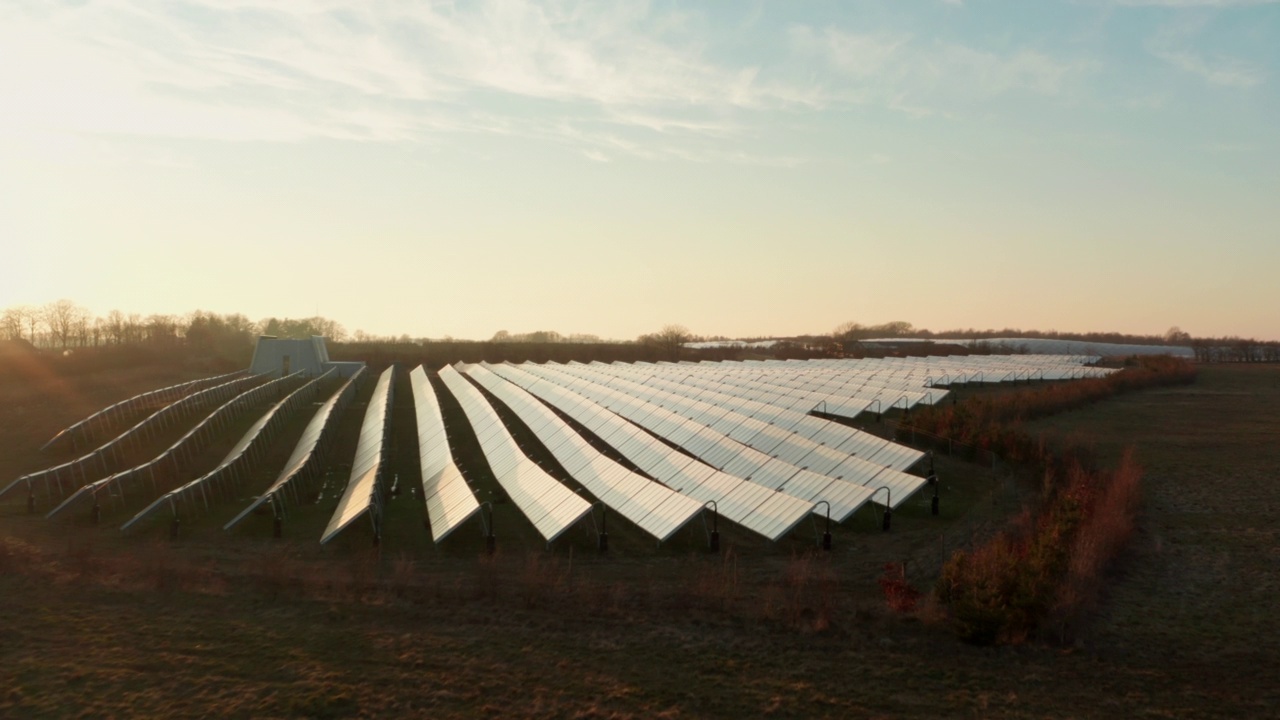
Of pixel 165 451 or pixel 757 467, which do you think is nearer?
pixel 757 467

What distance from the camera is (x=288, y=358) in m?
70.2

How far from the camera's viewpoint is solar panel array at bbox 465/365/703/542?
19.7 m

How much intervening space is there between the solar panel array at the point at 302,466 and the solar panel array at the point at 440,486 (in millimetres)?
3332

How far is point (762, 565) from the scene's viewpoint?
61.2ft

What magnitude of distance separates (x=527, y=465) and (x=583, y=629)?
11.3m

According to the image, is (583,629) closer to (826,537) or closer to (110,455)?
(826,537)

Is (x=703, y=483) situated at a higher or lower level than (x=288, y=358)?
lower

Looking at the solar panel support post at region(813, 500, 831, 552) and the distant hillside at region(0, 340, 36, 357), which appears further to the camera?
the distant hillside at region(0, 340, 36, 357)

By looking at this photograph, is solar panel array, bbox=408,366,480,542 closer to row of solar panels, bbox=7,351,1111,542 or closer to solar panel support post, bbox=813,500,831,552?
row of solar panels, bbox=7,351,1111,542

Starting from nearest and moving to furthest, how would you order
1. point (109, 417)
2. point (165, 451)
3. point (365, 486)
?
point (365, 486) → point (165, 451) → point (109, 417)

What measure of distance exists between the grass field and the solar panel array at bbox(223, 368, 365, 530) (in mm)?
739

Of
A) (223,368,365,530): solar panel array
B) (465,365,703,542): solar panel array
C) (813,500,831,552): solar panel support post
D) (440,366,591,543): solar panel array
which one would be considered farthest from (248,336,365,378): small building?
(813,500,831,552): solar panel support post

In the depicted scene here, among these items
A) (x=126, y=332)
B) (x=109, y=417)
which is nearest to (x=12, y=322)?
(x=126, y=332)

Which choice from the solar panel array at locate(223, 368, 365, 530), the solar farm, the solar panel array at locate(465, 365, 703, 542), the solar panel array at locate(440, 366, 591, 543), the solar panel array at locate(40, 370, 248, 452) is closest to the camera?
the solar panel array at locate(440, 366, 591, 543)
